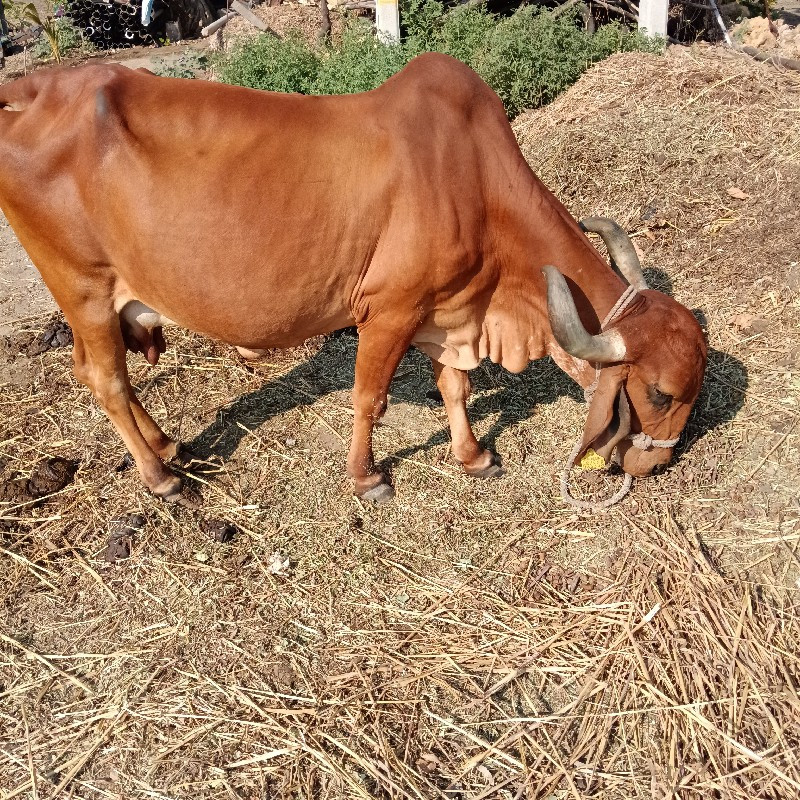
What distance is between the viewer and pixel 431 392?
18.4 feet

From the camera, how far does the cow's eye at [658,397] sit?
12.8 ft

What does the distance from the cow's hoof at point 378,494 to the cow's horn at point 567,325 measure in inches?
61.9

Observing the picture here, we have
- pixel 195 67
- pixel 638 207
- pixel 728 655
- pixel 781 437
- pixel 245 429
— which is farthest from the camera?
pixel 195 67

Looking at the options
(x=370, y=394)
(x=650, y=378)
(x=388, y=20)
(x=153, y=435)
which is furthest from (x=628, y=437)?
(x=388, y=20)

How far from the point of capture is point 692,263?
6.30 m

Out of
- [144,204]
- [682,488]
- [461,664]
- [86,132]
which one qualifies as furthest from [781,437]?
[86,132]

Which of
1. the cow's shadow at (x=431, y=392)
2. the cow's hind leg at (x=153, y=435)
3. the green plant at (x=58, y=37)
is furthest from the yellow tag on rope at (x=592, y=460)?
the green plant at (x=58, y=37)

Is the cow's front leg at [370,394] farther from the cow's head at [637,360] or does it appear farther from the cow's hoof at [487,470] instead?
the cow's head at [637,360]

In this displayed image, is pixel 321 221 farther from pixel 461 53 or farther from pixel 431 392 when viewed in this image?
pixel 461 53

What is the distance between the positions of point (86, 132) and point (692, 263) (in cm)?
473

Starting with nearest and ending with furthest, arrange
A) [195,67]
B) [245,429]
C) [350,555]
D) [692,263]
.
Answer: [350,555], [245,429], [692,263], [195,67]

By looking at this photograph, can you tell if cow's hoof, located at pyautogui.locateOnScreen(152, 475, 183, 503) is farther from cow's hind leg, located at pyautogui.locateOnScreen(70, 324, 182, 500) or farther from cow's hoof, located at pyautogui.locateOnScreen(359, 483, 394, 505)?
cow's hoof, located at pyautogui.locateOnScreen(359, 483, 394, 505)

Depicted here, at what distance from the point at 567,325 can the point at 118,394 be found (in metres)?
2.62

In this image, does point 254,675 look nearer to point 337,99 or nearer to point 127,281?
point 127,281
